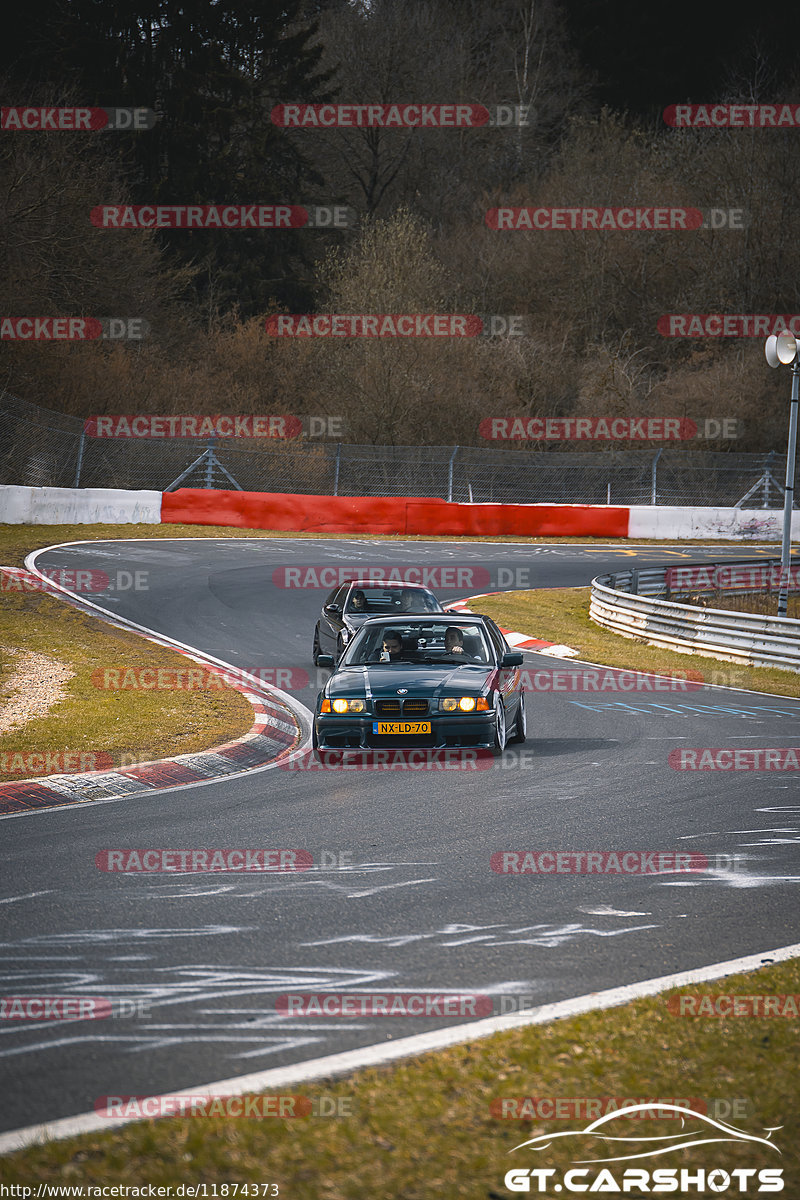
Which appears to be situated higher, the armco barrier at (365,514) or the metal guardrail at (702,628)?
the armco barrier at (365,514)

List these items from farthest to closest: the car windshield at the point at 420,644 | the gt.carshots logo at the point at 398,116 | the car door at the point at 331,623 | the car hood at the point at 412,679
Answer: the gt.carshots logo at the point at 398,116 → the car door at the point at 331,623 → the car windshield at the point at 420,644 → the car hood at the point at 412,679

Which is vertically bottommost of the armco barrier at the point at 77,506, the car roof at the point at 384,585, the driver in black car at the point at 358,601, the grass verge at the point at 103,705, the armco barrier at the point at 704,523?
the grass verge at the point at 103,705

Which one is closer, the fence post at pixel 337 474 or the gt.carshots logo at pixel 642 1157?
the gt.carshots logo at pixel 642 1157

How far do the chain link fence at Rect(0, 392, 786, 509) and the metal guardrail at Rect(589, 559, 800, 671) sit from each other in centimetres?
1337

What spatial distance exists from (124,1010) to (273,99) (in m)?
56.3

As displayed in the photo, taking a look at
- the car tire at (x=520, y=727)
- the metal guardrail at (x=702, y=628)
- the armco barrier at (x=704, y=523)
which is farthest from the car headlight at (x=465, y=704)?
the armco barrier at (x=704, y=523)

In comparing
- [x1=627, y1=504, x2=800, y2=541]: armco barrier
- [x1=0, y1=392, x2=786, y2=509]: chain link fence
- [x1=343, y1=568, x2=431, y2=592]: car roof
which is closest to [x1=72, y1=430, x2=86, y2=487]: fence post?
[x1=0, y1=392, x2=786, y2=509]: chain link fence

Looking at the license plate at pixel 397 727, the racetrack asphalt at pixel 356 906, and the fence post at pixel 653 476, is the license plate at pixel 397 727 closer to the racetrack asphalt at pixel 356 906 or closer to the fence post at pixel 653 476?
the racetrack asphalt at pixel 356 906

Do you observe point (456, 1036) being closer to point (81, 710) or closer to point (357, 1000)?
point (357, 1000)

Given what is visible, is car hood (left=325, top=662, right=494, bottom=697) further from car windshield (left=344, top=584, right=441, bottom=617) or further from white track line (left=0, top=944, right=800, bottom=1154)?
white track line (left=0, top=944, right=800, bottom=1154)

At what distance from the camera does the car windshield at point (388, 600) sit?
1573 cm

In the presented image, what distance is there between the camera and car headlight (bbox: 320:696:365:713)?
1012cm

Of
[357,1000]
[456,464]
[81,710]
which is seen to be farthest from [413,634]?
[456,464]

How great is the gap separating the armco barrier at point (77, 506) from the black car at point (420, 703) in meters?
20.0
